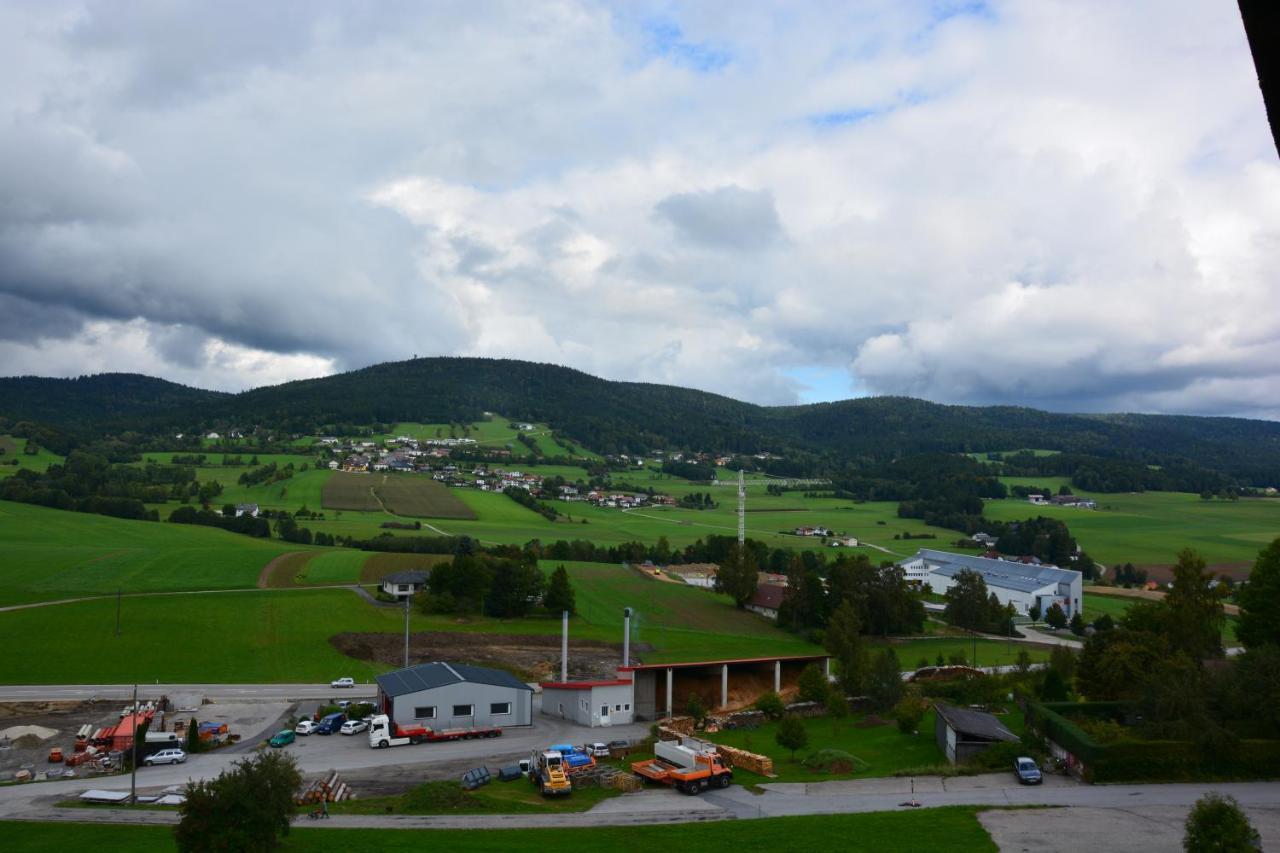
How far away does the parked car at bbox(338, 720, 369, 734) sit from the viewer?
3741 centimetres

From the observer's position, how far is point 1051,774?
2884 cm

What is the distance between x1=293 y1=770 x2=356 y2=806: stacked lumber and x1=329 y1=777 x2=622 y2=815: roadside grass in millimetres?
564

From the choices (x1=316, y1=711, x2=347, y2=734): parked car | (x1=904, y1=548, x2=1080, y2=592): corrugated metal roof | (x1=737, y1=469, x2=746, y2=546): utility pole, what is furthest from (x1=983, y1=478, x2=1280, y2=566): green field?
(x1=316, y1=711, x2=347, y2=734): parked car

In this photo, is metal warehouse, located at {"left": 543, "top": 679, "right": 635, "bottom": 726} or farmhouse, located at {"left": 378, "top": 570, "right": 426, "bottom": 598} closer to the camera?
metal warehouse, located at {"left": 543, "top": 679, "right": 635, "bottom": 726}

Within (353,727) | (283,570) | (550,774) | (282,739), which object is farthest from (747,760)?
(283,570)

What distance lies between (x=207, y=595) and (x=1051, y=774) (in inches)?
2259

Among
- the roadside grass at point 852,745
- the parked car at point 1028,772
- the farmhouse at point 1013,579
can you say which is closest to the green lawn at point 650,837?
the parked car at point 1028,772

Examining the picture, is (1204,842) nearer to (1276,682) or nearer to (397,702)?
(1276,682)

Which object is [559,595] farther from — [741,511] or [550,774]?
[550,774]

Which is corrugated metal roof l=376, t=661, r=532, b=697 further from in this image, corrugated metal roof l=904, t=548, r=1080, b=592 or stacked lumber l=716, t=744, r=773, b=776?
corrugated metal roof l=904, t=548, r=1080, b=592

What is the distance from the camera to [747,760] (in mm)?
30875

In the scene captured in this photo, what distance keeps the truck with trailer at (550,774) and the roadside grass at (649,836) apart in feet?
11.9

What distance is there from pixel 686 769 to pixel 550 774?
447 cm

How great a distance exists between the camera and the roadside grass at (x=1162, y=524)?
98375 mm
